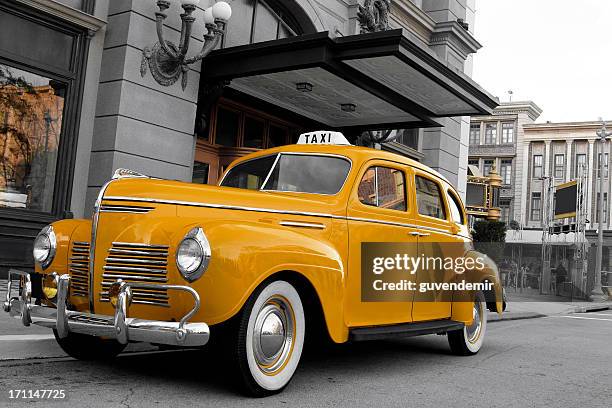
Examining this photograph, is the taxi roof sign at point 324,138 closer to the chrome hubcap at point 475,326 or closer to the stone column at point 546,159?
the chrome hubcap at point 475,326

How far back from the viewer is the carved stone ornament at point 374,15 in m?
14.6

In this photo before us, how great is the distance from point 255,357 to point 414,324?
218cm

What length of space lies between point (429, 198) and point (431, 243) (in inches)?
19.2

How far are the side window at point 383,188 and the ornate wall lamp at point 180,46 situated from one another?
510 cm

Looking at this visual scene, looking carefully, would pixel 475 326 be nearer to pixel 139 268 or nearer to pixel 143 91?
pixel 139 268

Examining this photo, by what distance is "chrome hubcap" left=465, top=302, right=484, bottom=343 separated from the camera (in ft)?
23.5

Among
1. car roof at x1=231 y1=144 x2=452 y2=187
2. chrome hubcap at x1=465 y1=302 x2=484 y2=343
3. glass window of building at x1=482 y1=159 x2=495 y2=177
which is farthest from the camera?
glass window of building at x1=482 y1=159 x2=495 y2=177

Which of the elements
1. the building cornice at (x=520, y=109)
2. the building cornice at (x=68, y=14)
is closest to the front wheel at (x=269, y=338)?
the building cornice at (x=68, y=14)

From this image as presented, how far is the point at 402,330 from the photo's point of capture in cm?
545

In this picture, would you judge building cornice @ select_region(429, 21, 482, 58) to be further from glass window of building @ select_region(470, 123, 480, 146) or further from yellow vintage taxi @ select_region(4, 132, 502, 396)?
glass window of building @ select_region(470, 123, 480, 146)

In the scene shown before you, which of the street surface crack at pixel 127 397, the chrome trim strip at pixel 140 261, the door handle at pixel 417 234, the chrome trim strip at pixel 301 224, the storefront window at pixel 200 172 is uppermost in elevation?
the storefront window at pixel 200 172

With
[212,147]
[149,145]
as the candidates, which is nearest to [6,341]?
[149,145]

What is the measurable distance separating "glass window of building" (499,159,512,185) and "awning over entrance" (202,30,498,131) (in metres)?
45.1

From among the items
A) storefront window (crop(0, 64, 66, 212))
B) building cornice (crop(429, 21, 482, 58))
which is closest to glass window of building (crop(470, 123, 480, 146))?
building cornice (crop(429, 21, 482, 58))
